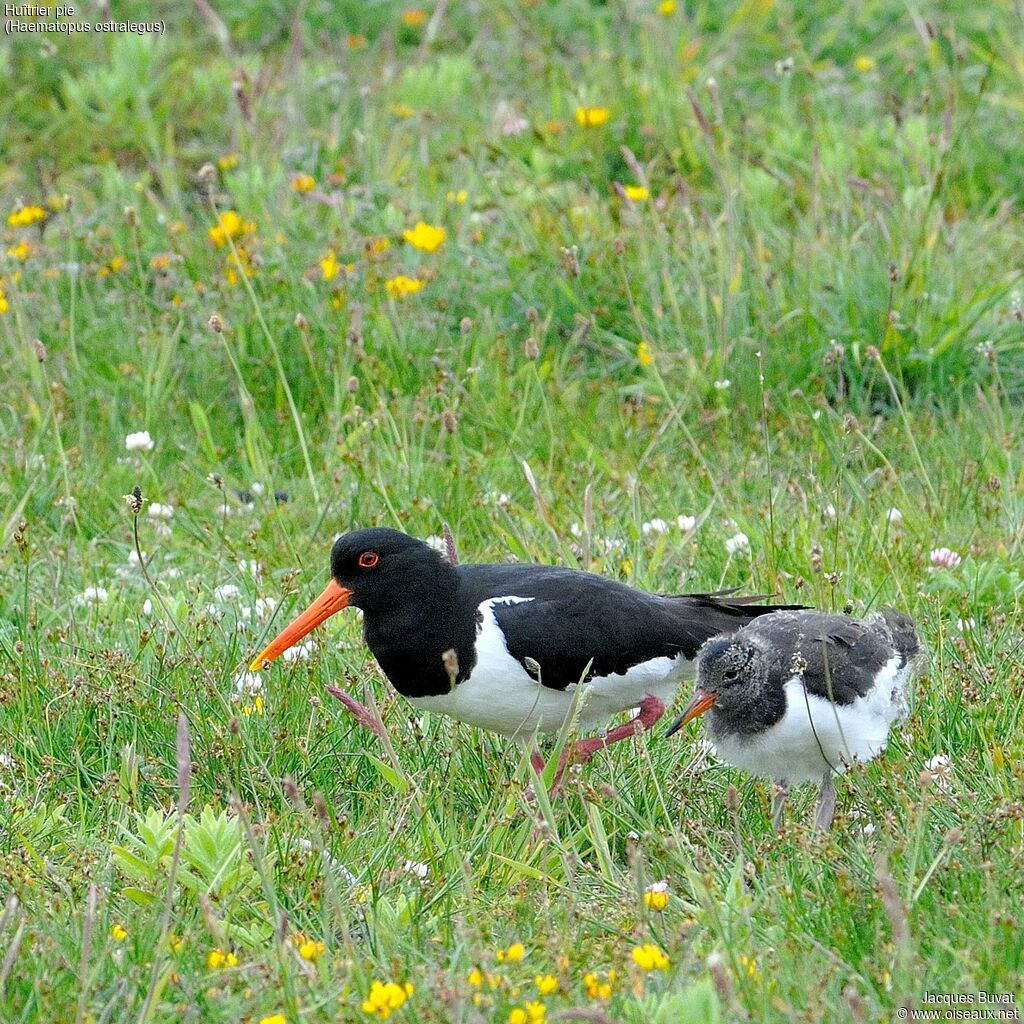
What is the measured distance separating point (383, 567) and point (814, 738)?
1323mm

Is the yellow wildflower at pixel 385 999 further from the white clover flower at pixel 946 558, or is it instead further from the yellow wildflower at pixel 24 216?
the yellow wildflower at pixel 24 216

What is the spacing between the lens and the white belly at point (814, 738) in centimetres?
402

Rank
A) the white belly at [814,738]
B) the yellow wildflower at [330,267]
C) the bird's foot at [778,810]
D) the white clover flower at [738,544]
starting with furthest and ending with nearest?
the yellow wildflower at [330,267]
the white clover flower at [738,544]
the white belly at [814,738]
the bird's foot at [778,810]

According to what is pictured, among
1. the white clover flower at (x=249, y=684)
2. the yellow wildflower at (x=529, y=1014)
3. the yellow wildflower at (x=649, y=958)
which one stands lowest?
the white clover flower at (x=249, y=684)

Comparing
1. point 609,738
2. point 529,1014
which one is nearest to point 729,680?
point 609,738

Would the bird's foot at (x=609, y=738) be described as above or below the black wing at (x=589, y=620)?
below

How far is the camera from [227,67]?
362 inches

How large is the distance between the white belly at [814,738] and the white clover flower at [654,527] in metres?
1.40

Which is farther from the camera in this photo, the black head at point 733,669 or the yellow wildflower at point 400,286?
the yellow wildflower at point 400,286

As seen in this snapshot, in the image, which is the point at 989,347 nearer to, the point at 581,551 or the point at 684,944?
the point at 581,551

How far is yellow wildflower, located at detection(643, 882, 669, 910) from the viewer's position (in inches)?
136

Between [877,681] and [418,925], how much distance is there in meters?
1.39

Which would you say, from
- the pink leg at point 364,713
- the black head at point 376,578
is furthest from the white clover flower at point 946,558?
the pink leg at point 364,713

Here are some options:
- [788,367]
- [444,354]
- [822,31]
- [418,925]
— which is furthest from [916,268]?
[418,925]
